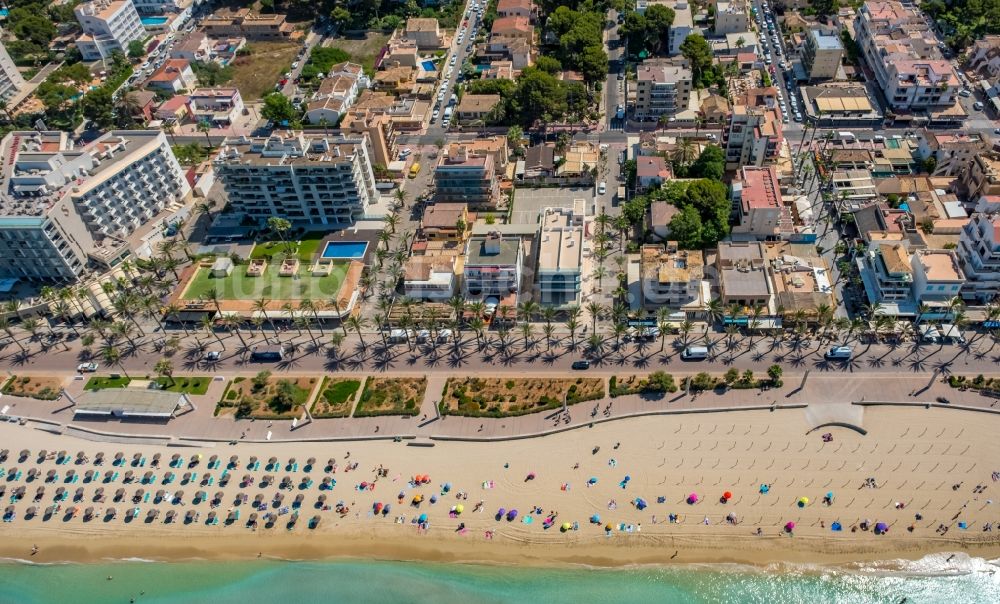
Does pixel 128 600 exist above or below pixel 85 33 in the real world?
below

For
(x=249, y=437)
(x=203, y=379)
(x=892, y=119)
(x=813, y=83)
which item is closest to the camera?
(x=249, y=437)

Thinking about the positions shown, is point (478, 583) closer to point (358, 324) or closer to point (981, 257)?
point (358, 324)

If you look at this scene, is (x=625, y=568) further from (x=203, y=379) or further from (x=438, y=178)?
(x=438, y=178)

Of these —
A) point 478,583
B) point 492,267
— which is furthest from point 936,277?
point 478,583

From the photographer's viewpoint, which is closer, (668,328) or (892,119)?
(668,328)

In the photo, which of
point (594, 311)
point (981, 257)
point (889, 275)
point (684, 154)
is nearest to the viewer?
point (981, 257)

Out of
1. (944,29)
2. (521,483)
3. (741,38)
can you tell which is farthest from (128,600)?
(944,29)
